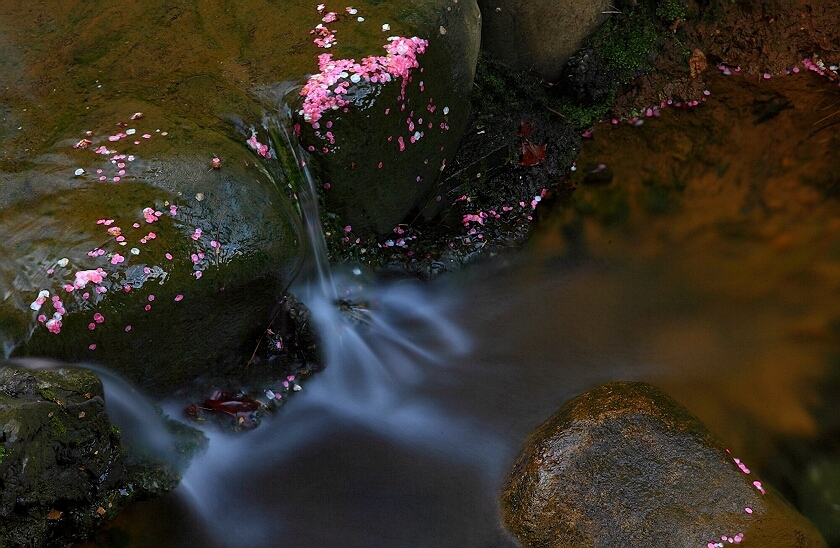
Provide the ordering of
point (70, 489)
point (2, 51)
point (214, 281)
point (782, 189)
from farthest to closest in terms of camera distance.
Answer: point (782, 189)
point (2, 51)
point (214, 281)
point (70, 489)

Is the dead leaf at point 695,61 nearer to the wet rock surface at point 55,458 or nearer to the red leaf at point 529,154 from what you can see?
the red leaf at point 529,154

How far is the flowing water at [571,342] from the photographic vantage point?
4.02 m

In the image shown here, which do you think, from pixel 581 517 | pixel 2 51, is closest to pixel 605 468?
pixel 581 517

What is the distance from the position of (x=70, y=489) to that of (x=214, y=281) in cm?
123

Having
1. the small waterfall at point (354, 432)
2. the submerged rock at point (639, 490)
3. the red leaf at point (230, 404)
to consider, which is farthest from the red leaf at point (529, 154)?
the red leaf at point (230, 404)

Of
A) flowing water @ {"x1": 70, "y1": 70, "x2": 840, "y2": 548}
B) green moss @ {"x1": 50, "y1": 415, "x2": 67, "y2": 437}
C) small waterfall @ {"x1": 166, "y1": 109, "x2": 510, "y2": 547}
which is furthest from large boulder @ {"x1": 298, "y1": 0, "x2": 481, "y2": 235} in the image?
green moss @ {"x1": 50, "y1": 415, "x2": 67, "y2": 437}

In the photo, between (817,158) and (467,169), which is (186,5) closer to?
(467,169)

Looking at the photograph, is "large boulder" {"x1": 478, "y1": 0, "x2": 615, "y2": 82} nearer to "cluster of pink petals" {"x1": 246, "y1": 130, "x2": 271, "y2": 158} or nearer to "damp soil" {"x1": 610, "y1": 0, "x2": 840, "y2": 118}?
"damp soil" {"x1": 610, "y1": 0, "x2": 840, "y2": 118}

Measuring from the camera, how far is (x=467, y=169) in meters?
5.34

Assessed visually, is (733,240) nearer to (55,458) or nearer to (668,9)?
(668,9)

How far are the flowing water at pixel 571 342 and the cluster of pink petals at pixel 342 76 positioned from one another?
1.19 meters

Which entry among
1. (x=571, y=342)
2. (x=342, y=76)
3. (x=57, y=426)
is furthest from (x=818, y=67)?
(x=57, y=426)

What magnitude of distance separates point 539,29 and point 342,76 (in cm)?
224

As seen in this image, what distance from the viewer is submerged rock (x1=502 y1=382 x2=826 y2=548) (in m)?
3.75
